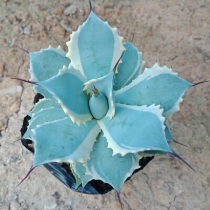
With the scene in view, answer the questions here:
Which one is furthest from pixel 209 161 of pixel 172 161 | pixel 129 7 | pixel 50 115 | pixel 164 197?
pixel 129 7

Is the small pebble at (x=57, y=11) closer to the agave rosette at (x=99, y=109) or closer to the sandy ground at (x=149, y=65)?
the sandy ground at (x=149, y=65)

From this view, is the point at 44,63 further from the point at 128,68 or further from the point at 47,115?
the point at 128,68

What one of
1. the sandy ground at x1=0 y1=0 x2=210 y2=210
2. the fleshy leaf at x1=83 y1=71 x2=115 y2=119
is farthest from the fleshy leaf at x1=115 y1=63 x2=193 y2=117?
the sandy ground at x1=0 y1=0 x2=210 y2=210

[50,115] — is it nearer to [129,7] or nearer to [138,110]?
[138,110]

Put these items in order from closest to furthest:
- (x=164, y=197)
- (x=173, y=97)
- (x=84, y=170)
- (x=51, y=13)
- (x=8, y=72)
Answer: (x=173, y=97) → (x=84, y=170) → (x=164, y=197) → (x=8, y=72) → (x=51, y=13)

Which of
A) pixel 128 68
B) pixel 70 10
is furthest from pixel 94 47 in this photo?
pixel 70 10

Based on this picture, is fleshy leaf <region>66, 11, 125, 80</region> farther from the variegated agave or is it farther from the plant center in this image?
the plant center

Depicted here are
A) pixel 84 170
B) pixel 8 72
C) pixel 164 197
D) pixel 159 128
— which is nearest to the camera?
pixel 159 128
